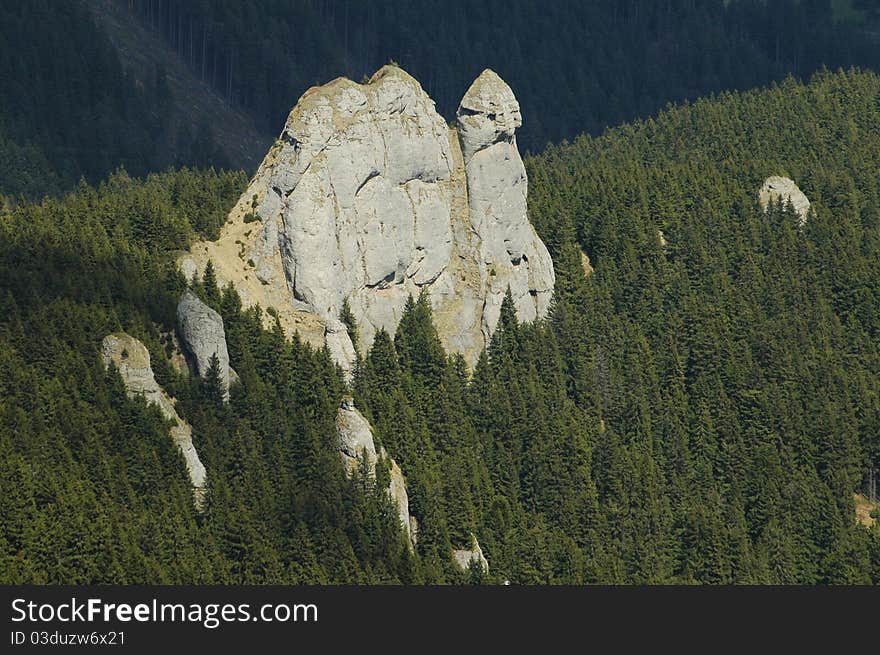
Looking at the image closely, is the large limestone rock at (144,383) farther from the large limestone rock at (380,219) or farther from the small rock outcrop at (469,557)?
the small rock outcrop at (469,557)

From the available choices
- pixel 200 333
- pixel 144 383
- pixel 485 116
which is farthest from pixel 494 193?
pixel 144 383

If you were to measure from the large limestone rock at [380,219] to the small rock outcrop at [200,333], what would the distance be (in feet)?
28.5

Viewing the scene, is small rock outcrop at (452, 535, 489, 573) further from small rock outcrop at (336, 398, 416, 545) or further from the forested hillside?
small rock outcrop at (336, 398, 416, 545)

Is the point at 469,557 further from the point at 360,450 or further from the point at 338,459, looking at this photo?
the point at 338,459

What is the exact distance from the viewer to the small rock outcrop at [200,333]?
558 ft

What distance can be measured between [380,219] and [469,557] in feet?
107

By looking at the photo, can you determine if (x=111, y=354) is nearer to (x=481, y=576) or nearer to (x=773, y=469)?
(x=481, y=576)

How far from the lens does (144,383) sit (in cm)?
16388

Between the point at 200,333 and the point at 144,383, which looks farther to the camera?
the point at 200,333

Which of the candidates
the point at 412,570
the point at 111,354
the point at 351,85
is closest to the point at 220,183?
the point at 351,85

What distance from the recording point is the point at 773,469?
193 meters

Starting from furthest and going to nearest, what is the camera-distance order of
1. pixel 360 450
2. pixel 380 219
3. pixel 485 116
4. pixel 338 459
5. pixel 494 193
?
pixel 494 193 → pixel 485 116 → pixel 380 219 → pixel 360 450 → pixel 338 459

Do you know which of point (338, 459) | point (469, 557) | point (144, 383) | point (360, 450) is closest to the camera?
point (144, 383)

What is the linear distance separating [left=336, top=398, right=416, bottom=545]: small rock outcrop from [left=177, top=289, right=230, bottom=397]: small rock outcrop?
30.7 ft
